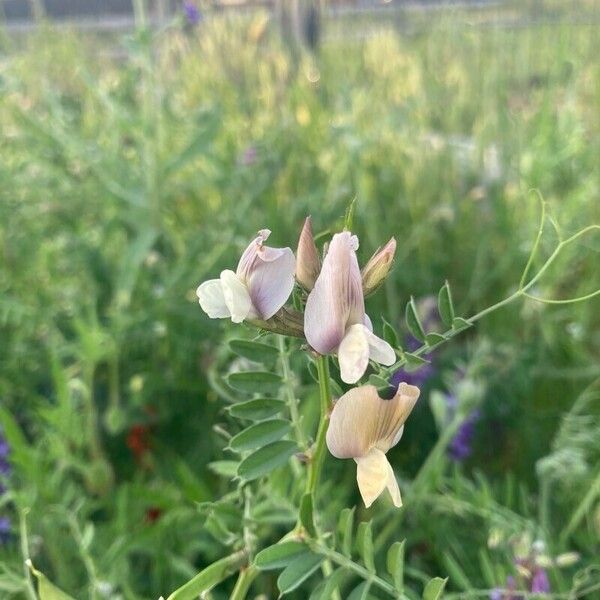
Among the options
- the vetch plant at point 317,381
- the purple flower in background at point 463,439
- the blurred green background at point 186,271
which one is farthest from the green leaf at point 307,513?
the purple flower in background at point 463,439

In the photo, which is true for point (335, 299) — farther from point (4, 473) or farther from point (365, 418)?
point (4, 473)

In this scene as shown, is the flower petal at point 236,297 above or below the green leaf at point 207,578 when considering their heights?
above

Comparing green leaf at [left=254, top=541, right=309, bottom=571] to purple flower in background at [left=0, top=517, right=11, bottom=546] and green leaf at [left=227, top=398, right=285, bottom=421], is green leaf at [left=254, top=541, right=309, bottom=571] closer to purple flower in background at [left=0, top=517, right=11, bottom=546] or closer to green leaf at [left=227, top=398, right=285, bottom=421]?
green leaf at [left=227, top=398, right=285, bottom=421]

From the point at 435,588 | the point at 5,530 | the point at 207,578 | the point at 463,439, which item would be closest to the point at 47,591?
the point at 207,578

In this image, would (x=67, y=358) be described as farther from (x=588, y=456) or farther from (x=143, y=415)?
(x=588, y=456)

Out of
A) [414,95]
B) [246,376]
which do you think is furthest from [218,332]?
[414,95]

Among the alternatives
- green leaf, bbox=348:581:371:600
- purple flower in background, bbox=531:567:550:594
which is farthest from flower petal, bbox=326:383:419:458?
purple flower in background, bbox=531:567:550:594

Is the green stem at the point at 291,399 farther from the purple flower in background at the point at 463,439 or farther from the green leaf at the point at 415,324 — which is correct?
the purple flower in background at the point at 463,439

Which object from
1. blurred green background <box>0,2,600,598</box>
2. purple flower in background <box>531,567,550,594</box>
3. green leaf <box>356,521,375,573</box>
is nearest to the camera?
green leaf <box>356,521,375,573</box>
